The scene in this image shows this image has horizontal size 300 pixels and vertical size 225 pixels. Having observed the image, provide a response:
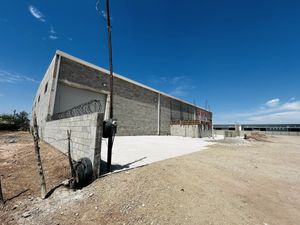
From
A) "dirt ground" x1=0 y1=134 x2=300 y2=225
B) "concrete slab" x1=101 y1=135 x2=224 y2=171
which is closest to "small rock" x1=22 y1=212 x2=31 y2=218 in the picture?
"dirt ground" x1=0 y1=134 x2=300 y2=225

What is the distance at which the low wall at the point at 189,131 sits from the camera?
18.8 metres

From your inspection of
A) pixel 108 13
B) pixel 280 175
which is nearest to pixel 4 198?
pixel 108 13

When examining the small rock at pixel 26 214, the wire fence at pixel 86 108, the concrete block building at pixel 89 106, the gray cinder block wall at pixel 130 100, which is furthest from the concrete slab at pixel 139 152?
the gray cinder block wall at pixel 130 100

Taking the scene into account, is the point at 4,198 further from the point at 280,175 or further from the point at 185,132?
the point at 185,132

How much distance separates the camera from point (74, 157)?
5.11 metres

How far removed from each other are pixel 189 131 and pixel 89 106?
16.9 metres

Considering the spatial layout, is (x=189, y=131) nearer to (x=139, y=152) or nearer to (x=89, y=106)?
(x=139, y=152)

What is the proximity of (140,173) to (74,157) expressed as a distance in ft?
8.30

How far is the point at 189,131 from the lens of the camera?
19.6 metres

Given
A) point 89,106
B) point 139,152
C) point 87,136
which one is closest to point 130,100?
point 139,152

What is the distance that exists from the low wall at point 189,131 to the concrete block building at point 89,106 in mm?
668

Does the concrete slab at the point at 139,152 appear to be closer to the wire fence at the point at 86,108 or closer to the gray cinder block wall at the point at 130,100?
the wire fence at the point at 86,108

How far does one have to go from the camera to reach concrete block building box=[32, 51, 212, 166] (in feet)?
14.9

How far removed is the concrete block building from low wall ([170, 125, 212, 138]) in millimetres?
668
